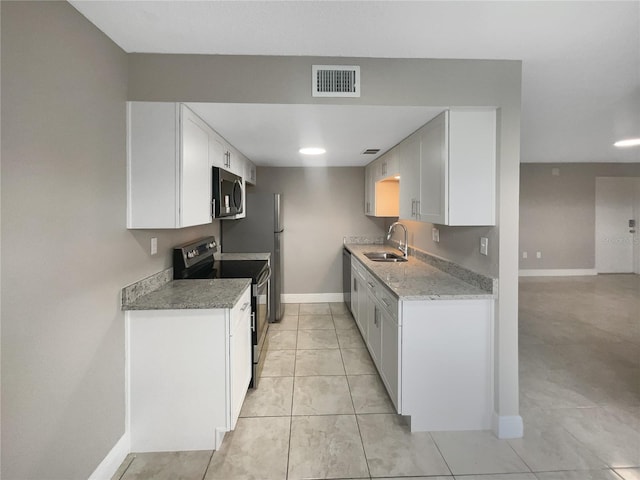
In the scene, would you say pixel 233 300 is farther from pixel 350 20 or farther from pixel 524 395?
pixel 524 395

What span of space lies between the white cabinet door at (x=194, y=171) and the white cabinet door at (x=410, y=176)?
1.66 meters

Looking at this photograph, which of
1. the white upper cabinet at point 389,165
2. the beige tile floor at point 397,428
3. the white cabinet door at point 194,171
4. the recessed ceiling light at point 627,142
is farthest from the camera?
the recessed ceiling light at point 627,142

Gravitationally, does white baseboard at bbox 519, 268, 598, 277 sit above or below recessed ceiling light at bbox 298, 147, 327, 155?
below

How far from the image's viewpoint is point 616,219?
6934mm

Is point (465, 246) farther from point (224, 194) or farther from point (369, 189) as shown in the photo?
point (369, 189)

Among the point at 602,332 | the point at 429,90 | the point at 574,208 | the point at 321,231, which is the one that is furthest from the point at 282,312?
the point at 574,208

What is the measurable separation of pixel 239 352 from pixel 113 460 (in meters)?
0.84

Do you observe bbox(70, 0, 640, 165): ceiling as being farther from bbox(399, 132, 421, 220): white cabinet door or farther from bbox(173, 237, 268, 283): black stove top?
bbox(173, 237, 268, 283): black stove top

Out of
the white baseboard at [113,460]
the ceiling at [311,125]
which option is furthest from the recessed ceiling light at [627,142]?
the white baseboard at [113,460]

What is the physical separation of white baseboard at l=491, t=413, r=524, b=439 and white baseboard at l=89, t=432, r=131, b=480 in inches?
89.0

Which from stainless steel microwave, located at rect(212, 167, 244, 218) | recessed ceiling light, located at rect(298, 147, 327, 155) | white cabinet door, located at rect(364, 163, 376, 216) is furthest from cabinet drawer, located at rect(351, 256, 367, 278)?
stainless steel microwave, located at rect(212, 167, 244, 218)

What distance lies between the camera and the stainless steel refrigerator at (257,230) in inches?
163

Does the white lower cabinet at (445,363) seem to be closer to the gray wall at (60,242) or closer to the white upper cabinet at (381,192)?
the gray wall at (60,242)

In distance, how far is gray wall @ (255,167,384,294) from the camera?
16.8 feet
